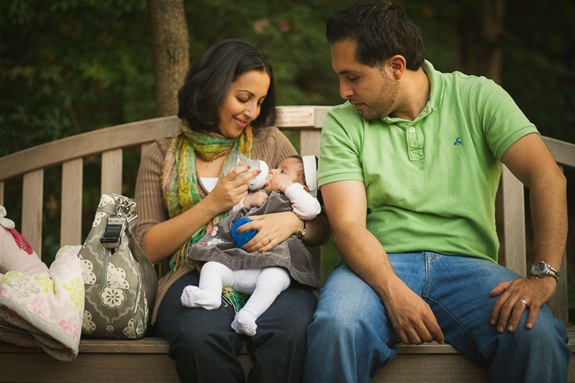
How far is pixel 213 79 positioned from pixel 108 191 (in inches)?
29.4

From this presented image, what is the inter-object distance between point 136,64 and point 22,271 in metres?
2.26

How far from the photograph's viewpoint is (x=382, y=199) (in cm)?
287

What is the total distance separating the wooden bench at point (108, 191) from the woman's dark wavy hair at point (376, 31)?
0.58 m

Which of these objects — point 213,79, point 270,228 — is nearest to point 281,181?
point 270,228

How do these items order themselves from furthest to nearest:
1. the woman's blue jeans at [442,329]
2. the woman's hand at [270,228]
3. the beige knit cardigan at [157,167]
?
the beige knit cardigan at [157,167], the woman's hand at [270,228], the woman's blue jeans at [442,329]

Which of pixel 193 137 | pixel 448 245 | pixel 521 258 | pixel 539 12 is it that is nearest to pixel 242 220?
pixel 193 137

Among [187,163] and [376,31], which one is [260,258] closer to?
[187,163]

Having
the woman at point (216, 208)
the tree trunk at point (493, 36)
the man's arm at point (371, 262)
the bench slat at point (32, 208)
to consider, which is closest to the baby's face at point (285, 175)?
the woman at point (216, 208)

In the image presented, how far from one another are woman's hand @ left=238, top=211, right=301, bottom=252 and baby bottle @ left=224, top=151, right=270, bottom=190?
17cm

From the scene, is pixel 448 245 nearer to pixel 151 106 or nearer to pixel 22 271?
pixel 22 271

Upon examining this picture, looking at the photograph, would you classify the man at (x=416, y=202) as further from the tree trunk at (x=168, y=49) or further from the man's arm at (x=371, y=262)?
the tree trunk at (x=168, y=49)

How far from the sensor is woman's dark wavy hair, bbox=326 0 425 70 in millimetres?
2805

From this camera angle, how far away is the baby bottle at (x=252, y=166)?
10.0 ft

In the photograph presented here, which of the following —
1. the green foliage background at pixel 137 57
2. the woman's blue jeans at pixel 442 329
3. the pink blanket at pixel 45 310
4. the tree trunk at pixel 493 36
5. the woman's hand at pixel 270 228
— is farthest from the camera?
the tree trunk at pixel 493 36
